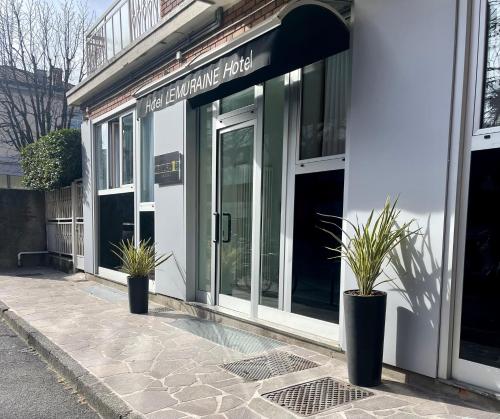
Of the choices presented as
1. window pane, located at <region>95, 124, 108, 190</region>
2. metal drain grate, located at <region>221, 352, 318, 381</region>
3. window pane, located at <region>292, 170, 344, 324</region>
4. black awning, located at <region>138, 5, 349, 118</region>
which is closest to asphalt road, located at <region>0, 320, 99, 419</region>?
metal drain grate, located at <region>221, 352, 318, 381</region>

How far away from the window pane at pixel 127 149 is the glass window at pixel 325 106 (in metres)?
4.42

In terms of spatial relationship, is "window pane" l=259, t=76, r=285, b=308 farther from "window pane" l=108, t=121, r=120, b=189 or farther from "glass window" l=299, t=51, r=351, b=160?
"window pane" l=108, t=121, r=120, b=189

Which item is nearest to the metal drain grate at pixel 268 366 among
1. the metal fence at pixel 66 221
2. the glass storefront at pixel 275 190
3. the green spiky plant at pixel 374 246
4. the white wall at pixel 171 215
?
the glass storefront at pixel 275 190

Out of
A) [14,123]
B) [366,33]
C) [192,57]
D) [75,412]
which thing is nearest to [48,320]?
[75,412]

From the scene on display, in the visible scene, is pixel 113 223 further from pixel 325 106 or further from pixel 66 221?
pixel 325 106

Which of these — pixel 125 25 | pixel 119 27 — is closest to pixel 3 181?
pixel 119 27

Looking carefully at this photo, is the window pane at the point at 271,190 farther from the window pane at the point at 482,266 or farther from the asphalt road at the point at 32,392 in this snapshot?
the asphalt road at the point at 32,392

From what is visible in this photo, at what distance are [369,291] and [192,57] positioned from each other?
439 centimetres

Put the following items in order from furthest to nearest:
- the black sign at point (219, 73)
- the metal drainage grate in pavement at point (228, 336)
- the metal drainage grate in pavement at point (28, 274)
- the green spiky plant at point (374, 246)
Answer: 1. the metal drainage grate in pavement at point (28, 274)
2. the metal drainage grate in pavement at point (228, 336)
3. the black sign at point (219, 73)
4. the green spiky plant at point (374, 246)

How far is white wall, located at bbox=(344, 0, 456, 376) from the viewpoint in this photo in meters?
3.16

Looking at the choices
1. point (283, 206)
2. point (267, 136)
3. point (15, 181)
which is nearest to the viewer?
point (283, 206)

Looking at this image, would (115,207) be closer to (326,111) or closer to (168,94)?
(168,94)

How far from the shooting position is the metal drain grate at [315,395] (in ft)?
9.95

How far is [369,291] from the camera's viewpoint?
3334 mm
